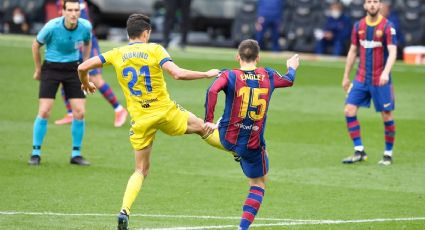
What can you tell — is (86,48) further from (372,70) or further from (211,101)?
(211,101)

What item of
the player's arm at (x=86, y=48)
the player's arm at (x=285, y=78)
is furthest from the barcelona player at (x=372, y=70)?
the player's arm at (x=285, y=78)

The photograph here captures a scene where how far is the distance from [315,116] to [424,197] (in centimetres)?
811

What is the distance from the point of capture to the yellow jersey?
10.7 meters

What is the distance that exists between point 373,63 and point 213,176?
296 cm

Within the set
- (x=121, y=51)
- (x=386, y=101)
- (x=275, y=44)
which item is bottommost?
(x=275, y=44)

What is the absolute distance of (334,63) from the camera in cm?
2991

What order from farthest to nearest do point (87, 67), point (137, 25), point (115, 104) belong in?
point (115, 104) < point (87, 67) < point (137, 25)

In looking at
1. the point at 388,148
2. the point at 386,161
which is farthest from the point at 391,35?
the point at 386,161

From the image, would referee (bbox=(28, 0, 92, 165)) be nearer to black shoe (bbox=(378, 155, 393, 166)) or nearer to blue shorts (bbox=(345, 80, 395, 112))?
blue shorts (bbox=(345, 80, 395, 112))

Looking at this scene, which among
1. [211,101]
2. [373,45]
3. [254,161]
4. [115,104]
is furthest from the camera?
[115,104]

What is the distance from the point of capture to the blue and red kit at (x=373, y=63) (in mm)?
15273

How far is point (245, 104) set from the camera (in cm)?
1016

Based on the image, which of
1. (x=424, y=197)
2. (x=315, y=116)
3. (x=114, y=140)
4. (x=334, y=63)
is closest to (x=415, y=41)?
(x=334, y=63)

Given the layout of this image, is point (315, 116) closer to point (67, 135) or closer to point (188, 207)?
point (67, 135)
